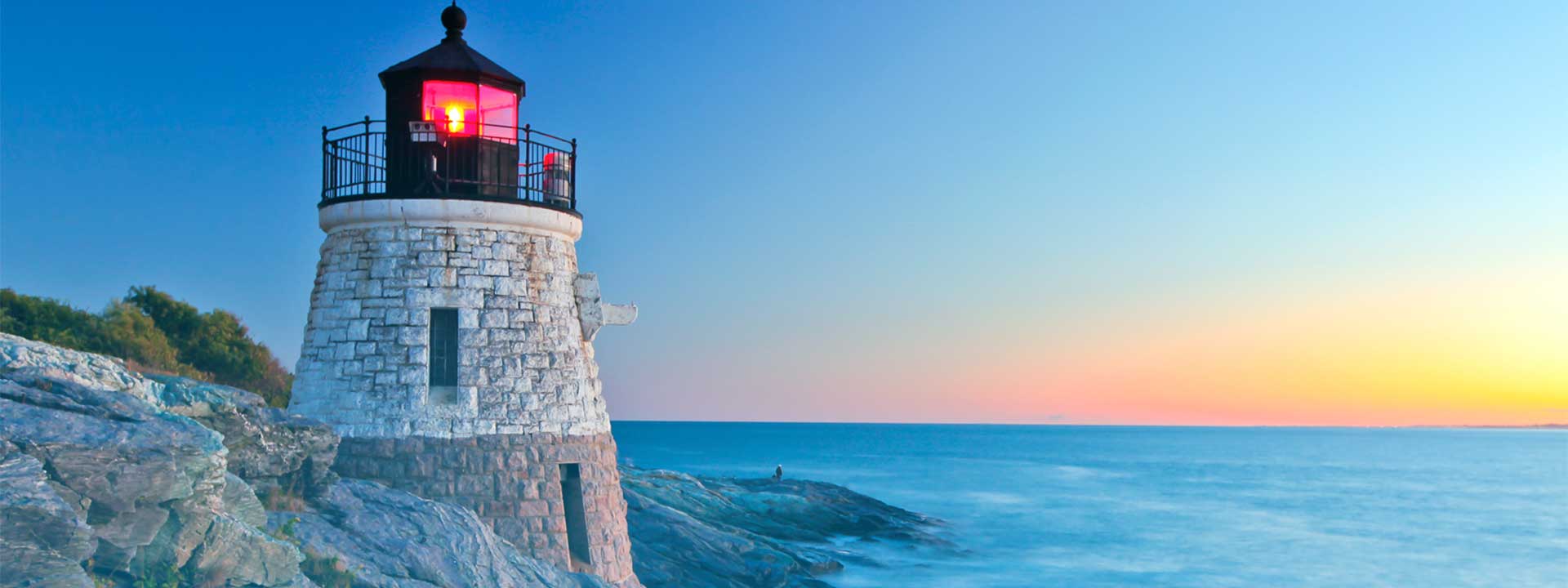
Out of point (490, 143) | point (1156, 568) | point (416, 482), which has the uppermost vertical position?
point (490, 143)

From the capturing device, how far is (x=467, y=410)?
1145 centimetres

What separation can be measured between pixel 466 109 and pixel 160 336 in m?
11.4

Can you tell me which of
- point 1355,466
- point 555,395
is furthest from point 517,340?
point 1355,466

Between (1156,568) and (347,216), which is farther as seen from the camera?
(1156,568)

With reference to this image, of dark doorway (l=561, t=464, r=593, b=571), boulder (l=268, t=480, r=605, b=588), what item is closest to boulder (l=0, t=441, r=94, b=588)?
boulder (l=268, t=480, r=605, b=588)

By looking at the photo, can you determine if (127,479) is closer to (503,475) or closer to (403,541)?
(403,541)

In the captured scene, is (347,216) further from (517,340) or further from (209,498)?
(209,498)

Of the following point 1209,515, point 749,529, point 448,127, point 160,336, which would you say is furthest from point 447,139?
point 1209,515

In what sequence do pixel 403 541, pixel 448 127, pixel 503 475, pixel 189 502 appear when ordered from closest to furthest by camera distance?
pixel 189 502, pixel 403 541, pixel 503 475, pixel 448 127

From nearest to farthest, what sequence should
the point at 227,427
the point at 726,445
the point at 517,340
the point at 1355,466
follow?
the point at 227,427 < the point at 517,340 < the point at 1355,466 < the point at 726,445

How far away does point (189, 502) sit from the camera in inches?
294

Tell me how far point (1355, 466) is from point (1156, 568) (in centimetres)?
6586

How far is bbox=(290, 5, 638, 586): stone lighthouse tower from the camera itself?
1138 cm

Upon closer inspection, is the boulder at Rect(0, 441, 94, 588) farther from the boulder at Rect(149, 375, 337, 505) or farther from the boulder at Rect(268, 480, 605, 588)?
the boulder at Rect(268, 480, 605, 588)
